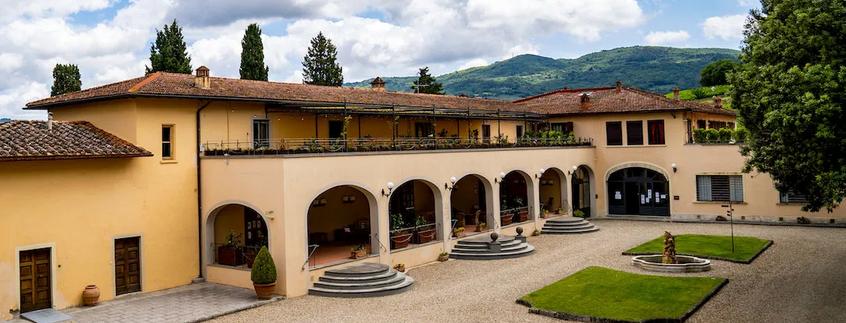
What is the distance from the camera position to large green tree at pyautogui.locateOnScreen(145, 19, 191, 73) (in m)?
43.4

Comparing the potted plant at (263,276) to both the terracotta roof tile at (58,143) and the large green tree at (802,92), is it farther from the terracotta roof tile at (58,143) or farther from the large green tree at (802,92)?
the large green tree at (802,92)

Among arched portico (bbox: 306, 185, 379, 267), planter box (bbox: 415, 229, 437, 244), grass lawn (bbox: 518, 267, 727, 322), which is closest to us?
grass lawn (bbox: 518, 267, 727, 322)

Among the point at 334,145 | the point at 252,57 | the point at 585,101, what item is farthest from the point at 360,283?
the point at 252,57

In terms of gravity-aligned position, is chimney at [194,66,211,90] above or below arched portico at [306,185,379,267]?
above

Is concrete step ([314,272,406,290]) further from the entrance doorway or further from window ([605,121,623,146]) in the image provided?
window ([605,121,623,146])

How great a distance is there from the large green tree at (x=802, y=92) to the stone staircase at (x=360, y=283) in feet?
36.2

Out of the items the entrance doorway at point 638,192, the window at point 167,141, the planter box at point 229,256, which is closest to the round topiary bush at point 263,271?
the planter box at point 229,256

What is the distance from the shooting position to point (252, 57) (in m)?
45.0

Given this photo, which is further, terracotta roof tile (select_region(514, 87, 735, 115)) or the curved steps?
terracotta roof tile (select_region(514, 87, 735, 115))

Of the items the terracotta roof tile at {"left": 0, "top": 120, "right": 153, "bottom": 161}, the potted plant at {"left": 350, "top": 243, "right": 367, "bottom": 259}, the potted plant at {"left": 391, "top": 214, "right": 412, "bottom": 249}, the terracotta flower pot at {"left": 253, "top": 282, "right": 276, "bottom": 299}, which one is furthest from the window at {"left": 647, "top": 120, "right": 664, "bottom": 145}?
the terracotta roof tile at {"left": 0, "top": 120, "right": 153, "bottom": 161}

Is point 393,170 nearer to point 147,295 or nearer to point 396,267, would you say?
point 396,267

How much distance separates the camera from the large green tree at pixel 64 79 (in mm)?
43625

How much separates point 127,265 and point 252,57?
27.5 metres

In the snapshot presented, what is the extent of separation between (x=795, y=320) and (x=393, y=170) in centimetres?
1337
